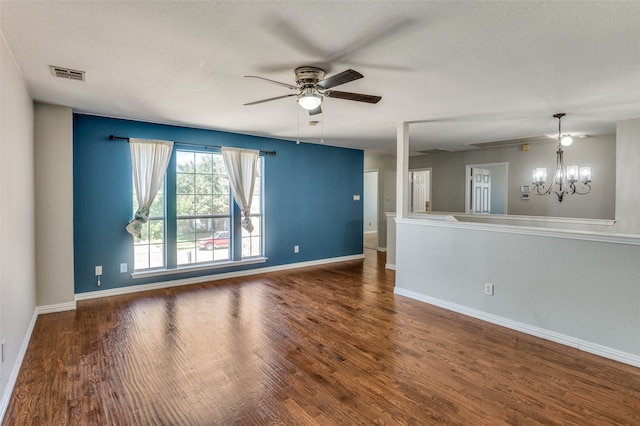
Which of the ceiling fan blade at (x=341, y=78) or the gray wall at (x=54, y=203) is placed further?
the gray wall at (x=54, y=203)

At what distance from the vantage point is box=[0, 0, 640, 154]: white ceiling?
1854mm

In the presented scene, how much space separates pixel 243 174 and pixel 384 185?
4.14 m

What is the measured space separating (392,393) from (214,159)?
4.26 m

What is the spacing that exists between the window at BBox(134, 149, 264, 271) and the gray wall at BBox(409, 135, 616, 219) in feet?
14.5

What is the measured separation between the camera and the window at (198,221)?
15.7 feet

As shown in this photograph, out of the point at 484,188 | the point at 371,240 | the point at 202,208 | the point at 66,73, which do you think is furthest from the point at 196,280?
the point at 484,188

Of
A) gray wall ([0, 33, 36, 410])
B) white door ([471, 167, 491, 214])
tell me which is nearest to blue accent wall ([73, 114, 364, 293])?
gray wall ([0, 33, 36, 410])

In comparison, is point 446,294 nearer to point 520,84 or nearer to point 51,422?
point 520,84

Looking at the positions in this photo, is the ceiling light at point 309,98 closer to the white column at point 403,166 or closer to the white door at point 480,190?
the white column at point 403,166

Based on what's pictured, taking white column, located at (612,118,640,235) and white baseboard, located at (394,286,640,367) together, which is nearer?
white baseboard, located at (394,286,640,367)

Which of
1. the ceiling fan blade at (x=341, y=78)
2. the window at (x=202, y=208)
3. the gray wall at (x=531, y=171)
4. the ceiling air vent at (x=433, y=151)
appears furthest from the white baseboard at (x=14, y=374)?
the gray wall at (x=531, y=171)

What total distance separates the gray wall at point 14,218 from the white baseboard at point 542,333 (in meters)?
3.99

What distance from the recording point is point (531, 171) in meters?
6.47

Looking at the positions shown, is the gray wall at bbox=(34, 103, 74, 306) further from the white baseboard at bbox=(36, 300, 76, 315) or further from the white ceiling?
the white ceiling
